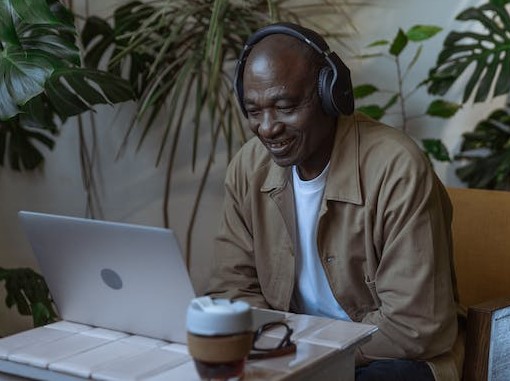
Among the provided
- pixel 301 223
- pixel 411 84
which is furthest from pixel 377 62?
pixel 301 223

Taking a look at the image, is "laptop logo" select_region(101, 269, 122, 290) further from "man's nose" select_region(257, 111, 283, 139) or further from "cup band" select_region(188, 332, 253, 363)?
"man's nose" select_region(257, 111, 283, 139)

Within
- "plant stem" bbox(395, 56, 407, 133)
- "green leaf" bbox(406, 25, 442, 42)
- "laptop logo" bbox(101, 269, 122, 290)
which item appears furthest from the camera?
"plant stem" bbox(395, 56, 407, 133)

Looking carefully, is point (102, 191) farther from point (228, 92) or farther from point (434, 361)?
point (434, 361)

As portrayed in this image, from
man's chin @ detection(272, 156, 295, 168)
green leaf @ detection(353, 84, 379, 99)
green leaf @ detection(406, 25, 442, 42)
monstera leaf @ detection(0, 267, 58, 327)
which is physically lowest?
monstera leaf @ detection(0, 267, 58, 327)

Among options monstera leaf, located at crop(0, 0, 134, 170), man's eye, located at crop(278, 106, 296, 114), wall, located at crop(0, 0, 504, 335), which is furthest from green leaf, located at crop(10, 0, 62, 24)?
wall, located at crop(0, 0, 504, 335)

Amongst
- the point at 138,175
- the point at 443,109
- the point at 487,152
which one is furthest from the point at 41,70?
the point at 487,152

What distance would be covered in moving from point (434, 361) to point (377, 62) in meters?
1.57

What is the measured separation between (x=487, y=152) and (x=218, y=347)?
7.01ft

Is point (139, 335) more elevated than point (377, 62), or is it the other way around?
point (377, 62)

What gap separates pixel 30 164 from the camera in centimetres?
336

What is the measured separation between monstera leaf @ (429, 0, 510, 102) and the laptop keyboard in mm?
1664

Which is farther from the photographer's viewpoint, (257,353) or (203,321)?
(257,353)

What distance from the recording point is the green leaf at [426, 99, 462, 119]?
10.4 feet

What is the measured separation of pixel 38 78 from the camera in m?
2.19
